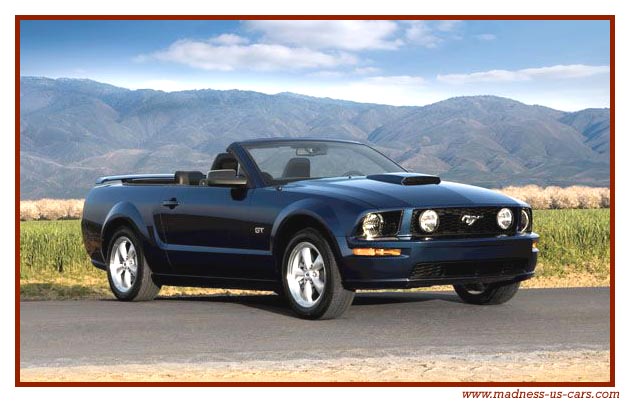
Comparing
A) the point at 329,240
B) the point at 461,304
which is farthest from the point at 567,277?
the point at 329,240

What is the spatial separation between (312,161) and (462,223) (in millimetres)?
2077

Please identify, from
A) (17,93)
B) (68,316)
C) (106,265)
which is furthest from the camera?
(106,265)

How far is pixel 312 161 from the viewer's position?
1221 cm

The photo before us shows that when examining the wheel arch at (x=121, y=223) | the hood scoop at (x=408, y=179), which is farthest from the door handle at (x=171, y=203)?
the hood scoop at (x=408, y=179)

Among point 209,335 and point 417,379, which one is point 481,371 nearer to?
point 417,379

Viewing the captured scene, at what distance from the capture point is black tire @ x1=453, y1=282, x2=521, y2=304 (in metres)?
12.5

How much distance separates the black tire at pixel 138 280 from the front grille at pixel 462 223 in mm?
3963

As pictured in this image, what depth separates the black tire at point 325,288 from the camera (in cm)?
1062

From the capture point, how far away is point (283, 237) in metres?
11.3

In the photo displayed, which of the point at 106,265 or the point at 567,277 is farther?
the point at 567,277

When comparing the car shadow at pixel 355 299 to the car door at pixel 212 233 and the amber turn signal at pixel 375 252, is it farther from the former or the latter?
the amber turn signal at pixel 375 252

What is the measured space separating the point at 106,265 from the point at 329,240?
4279mm

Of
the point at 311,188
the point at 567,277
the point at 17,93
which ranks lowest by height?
the point at 567,277

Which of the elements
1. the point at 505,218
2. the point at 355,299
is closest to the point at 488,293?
the point at 505,218
